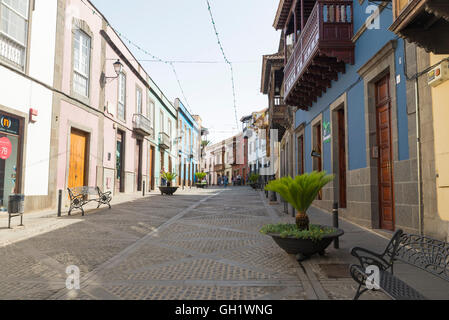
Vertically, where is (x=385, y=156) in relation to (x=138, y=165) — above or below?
below

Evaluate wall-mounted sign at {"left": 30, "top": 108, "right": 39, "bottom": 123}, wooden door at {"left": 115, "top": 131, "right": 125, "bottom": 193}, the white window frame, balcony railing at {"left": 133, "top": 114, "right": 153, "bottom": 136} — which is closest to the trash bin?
wall-mounted sign at {"left": 30, "top": 108, "right": 39, "bottom": 123}

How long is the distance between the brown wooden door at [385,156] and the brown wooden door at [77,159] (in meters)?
10.8

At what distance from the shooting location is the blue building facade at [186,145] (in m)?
36.3

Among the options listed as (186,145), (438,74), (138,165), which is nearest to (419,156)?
(438,74)

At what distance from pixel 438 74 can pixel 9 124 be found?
33.7ft

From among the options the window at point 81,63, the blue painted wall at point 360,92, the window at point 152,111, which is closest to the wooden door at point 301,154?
the blue painted wall at point 360,92

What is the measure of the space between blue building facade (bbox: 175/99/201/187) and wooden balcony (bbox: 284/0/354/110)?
83.0ft

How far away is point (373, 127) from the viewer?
25.1ft

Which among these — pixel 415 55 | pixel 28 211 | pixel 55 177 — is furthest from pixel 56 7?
pixel 415 55

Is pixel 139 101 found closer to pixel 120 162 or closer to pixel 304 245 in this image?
pixel 120 162

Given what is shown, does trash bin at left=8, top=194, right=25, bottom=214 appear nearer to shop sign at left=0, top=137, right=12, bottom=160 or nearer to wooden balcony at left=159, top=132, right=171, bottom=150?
shop sign at left=0, top=137, right=12, bottom=160

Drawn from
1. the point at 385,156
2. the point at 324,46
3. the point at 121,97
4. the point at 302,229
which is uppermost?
the point at 121,97
